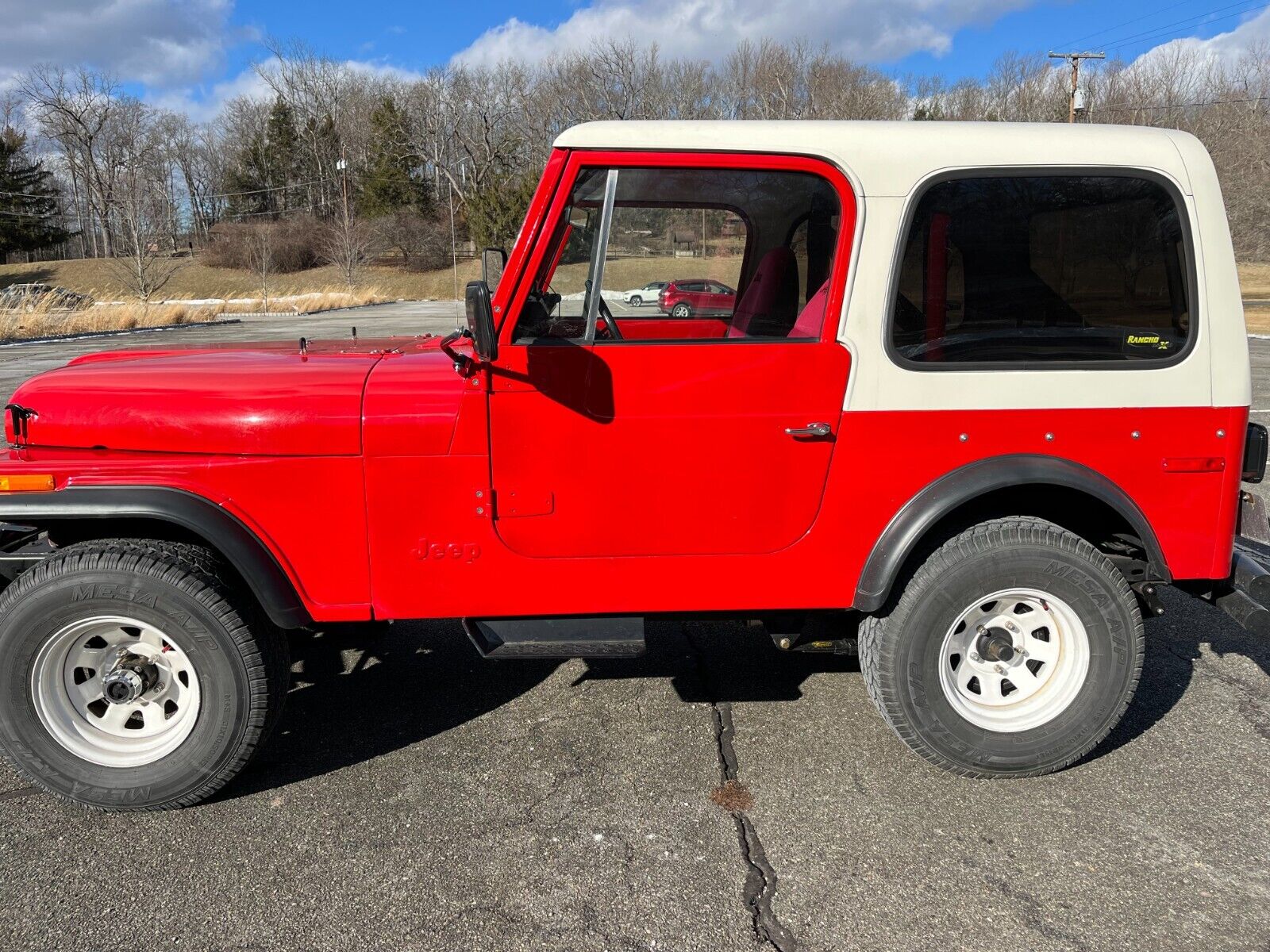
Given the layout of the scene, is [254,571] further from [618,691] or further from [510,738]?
[618,691]

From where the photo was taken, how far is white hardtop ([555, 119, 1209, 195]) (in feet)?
8.97

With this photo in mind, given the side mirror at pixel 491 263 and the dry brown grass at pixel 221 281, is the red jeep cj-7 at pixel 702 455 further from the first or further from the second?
the dry brown grass at pixel 221 281

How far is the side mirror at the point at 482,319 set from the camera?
251 centimetres

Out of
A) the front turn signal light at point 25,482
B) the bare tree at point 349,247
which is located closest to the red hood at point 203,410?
the front turn signal light at point 25,482

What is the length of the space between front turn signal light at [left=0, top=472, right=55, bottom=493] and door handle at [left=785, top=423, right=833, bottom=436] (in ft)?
7.42

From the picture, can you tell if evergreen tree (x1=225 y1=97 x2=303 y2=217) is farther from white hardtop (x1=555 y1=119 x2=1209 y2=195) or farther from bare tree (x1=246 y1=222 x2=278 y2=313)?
white hardtop (x1=555 y1=119 x2=1209 y2=195)

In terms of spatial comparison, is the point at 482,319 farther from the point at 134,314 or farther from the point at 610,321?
the point at 134,314

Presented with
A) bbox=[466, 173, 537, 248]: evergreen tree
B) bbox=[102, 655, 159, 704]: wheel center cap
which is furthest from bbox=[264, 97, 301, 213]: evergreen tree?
bbox=[102, 655, 159, 704]: wheel center cap

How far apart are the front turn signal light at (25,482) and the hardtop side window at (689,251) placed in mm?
1489

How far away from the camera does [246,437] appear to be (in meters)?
2.73

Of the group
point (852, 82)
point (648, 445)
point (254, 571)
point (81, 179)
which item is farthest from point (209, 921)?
point (81, 179)

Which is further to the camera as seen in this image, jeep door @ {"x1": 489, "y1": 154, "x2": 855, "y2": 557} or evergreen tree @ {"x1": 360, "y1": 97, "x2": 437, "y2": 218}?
evergreen tree @ {"x1": 360, "y1": 97, "x2": 437, "y2": 218}

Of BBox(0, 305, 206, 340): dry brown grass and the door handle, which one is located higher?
the door handle

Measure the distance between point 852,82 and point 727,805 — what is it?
48449 mm
